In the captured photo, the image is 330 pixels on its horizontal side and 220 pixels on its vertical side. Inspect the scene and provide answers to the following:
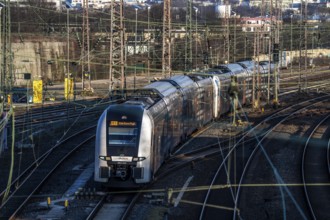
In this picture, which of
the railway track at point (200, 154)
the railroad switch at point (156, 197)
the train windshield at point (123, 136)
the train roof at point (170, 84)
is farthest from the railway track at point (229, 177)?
the train roof at point (170, 84)

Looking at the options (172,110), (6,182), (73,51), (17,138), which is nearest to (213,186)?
(172,110)

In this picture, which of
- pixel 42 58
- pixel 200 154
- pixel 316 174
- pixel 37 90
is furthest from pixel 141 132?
pixel 42 58

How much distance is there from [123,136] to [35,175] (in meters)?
3.21

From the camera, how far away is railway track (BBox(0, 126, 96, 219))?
11.6 meters

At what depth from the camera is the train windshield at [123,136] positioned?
12242mm

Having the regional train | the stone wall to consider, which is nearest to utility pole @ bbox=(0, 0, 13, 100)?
the regional train

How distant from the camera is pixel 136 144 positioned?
1223cm

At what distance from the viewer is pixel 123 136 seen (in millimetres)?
12289

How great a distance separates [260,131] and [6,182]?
10.5m

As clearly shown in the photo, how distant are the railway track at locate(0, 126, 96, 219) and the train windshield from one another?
1.95 meters

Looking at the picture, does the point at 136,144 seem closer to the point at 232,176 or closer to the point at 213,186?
the point at 213,186

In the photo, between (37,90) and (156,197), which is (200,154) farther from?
(37,90)

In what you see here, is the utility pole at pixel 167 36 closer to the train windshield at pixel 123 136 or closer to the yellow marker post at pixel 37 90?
the yellow marker post at pixel 37 90

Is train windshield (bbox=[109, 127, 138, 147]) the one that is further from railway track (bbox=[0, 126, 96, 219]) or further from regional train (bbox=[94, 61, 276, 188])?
railway track (bbox=[0, 126, 96, 219])
